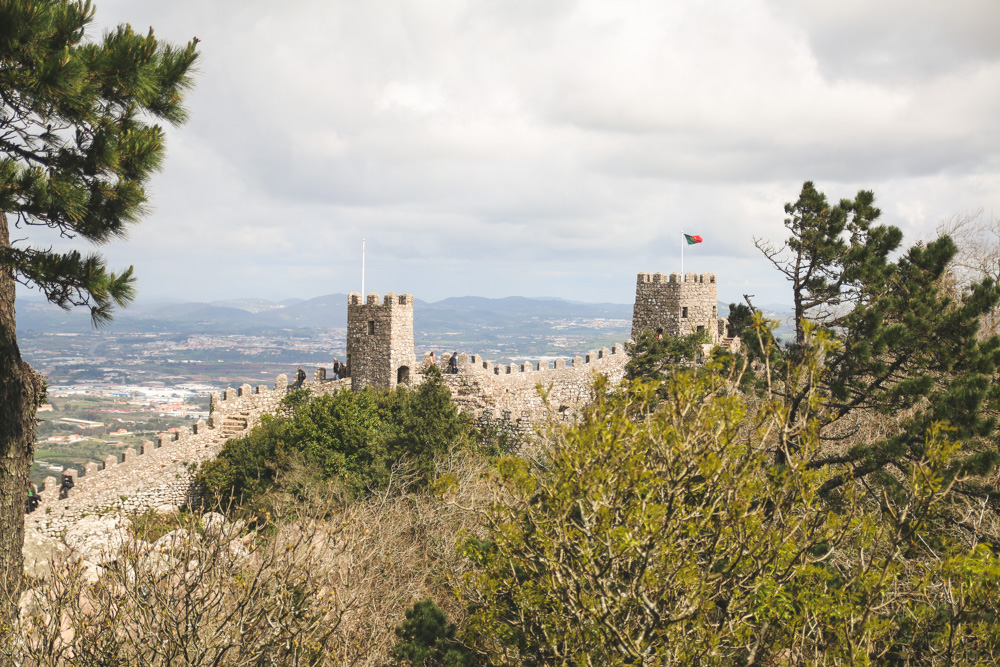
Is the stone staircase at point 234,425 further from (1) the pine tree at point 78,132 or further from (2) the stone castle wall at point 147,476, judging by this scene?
(1) the pine tree at point 78,132

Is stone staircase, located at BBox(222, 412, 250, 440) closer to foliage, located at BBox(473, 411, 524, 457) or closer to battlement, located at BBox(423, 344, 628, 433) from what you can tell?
battlement, located at BBox(423, 344, 628, 433)

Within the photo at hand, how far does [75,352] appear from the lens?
8900cm

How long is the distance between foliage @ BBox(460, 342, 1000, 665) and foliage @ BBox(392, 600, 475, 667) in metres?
0.48

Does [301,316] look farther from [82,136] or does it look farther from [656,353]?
[82,136]

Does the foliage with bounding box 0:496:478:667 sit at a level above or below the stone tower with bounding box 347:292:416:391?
below

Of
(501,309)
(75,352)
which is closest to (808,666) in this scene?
(75,352)

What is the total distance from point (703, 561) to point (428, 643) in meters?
3.17

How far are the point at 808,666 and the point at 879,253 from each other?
889 centimetres

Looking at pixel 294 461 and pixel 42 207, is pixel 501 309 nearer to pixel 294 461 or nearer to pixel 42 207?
pixel 294 461

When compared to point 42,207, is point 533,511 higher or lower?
lower

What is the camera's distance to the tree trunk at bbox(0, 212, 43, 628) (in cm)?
794

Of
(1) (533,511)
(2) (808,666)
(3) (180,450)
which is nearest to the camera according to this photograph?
(2) (808,666)

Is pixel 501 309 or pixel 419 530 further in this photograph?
pixel 501 309

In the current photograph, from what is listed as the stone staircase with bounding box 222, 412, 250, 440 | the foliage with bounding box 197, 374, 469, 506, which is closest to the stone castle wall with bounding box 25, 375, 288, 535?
the stone staircase with bounding box 222, 412, 250, 440
